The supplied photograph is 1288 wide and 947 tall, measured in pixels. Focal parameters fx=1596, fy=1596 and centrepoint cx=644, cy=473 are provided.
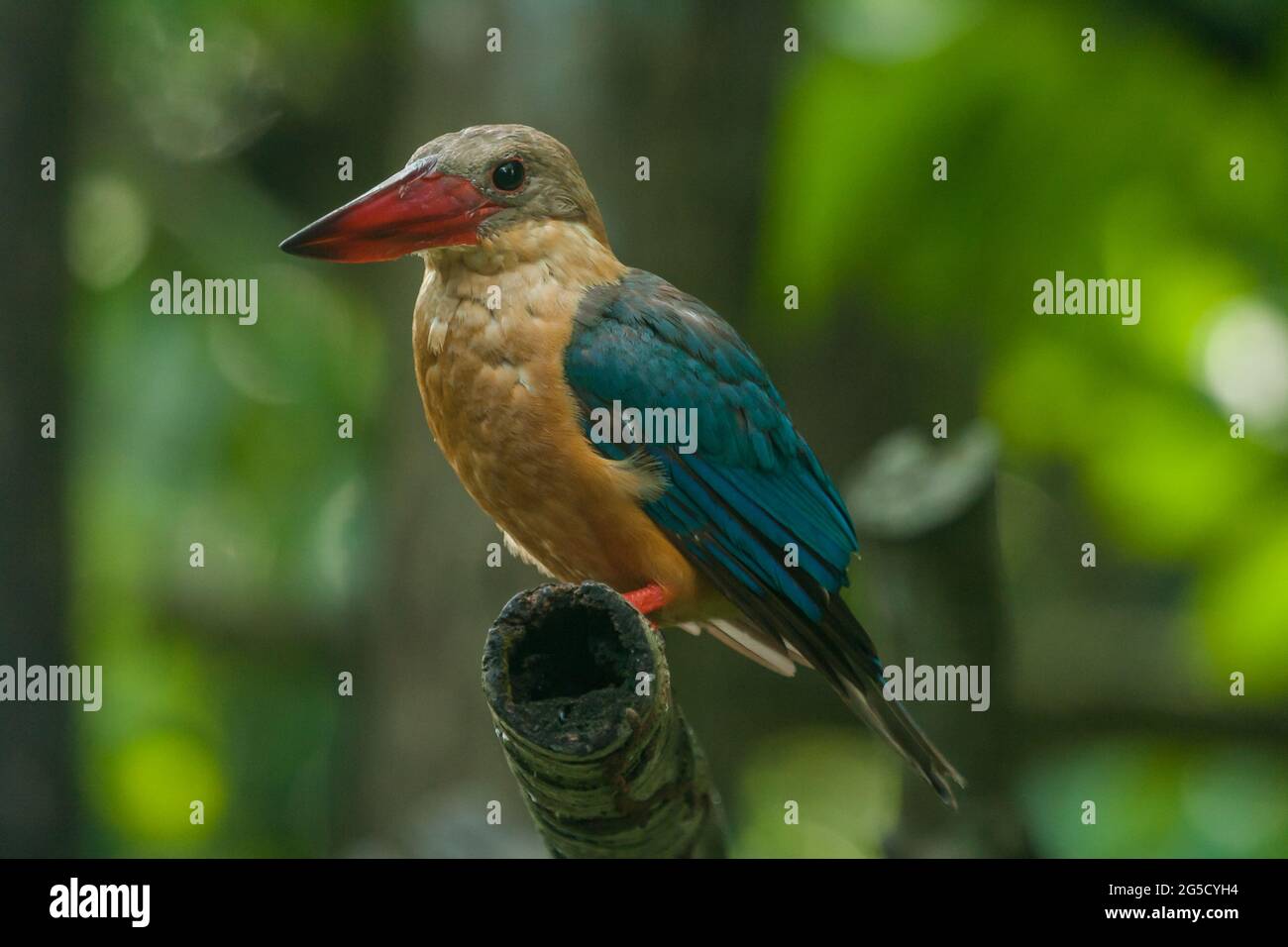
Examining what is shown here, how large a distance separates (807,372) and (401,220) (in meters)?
3.30

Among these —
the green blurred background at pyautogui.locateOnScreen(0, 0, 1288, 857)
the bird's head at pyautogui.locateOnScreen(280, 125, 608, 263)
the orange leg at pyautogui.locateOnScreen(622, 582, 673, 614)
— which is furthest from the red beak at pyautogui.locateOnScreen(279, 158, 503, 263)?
the green blurred background at pyautogui.locateOnScreen(0, 0, 1288, 857)

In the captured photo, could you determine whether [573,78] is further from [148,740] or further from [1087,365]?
[148,740]

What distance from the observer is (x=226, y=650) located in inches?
311

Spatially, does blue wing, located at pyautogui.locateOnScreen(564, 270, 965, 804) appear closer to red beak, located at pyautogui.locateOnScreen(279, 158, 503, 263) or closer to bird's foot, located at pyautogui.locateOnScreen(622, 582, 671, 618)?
bird's foot, located at pyautogui.locateOnScreen(622, 582, 671, 618)

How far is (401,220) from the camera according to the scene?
361 cm

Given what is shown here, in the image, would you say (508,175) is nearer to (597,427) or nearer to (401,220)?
(401,220)

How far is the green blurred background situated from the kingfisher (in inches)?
52.7

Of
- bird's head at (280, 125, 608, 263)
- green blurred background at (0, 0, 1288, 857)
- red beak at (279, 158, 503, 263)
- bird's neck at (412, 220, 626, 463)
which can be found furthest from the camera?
green blurred background at (0, 0, 1288, 857)

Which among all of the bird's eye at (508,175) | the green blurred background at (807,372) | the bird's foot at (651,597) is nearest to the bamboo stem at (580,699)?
the bird's foot at (651,597)

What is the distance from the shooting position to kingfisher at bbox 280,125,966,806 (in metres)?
3.83

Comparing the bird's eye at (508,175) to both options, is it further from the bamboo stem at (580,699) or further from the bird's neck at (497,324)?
the bamboo stem at (580,699)

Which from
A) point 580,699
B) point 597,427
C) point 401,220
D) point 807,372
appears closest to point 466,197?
point 401,220

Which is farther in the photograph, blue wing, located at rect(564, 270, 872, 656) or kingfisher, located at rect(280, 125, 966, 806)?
blue wing, located at rect(564, 270, 872, 656)
